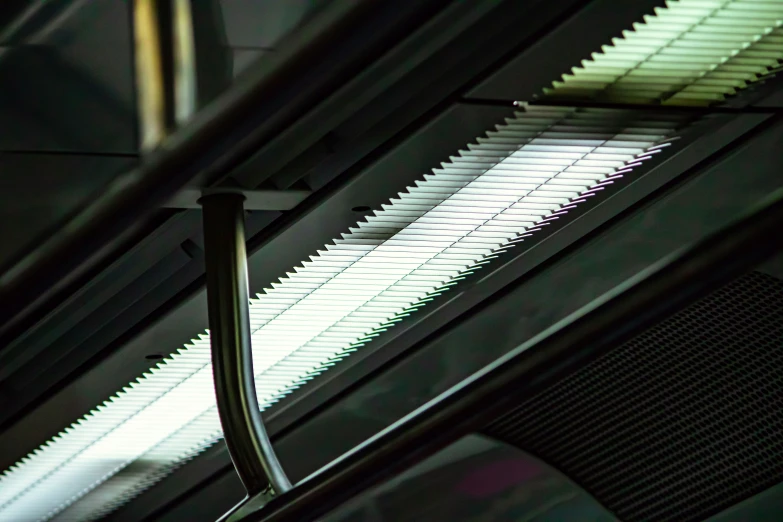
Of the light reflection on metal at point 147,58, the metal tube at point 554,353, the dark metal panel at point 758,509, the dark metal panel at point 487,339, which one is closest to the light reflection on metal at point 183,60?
the light reflection on metal at point 147,58

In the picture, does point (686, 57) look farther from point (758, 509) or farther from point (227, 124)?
point (758, 509)

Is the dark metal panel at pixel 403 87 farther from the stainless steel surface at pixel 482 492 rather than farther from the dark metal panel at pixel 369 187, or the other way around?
the stainless steel surface at pixel 482 492

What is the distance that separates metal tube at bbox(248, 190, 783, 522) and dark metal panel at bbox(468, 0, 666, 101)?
1.71ft

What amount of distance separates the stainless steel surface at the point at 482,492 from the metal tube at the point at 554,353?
1.21 meters

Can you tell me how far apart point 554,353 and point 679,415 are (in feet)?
4.45

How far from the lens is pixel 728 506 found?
192cm

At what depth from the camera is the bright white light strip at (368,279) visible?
1.30 meters

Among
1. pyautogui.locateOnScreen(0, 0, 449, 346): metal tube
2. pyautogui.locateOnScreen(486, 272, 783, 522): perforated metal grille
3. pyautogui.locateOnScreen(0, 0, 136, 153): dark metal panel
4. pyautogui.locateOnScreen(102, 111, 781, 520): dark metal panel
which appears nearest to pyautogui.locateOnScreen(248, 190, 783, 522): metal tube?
pyautogui.locateOnScreen(0, 0, 449, 346): metal tube

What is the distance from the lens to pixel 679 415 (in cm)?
184

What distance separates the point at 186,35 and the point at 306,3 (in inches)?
12.8

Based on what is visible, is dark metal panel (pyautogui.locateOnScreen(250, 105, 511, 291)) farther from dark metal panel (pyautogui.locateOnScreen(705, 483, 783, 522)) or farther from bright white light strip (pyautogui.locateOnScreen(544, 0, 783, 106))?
dark metal panel (pyautogui.locateOnScreen(705, 483, 783, 522))

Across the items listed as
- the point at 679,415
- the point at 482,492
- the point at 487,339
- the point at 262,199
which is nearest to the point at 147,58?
the point at 262,199

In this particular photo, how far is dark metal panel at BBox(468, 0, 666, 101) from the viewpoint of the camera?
106 centimetres

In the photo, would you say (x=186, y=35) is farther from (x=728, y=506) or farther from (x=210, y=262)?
(x=728, y=506)
